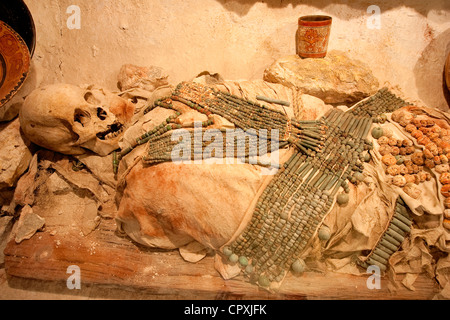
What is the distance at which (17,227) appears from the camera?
6.96 ft

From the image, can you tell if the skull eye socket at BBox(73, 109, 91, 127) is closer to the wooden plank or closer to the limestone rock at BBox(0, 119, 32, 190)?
→ the limestone rock at BBox(0, 119, 32, 190)

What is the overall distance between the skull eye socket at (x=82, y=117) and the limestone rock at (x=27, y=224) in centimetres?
73

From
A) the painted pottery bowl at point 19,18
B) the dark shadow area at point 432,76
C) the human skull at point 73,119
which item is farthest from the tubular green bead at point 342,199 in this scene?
the painted pottery bowl at point 19,18

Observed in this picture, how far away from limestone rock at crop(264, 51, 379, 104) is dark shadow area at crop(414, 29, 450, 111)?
2.45 ft

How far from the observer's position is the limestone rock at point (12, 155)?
222 centimetres

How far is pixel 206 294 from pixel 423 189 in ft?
4.76

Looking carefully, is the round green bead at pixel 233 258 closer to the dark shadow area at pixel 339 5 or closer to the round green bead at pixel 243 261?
the round green bead at pixel 243 261

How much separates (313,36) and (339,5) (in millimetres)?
618

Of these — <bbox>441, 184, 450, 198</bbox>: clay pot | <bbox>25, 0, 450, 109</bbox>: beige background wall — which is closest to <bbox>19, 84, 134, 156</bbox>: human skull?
<bbox>25, 0, 450, 109</bbox>: beige background wall

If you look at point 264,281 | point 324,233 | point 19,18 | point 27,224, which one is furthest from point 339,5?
point 27,224

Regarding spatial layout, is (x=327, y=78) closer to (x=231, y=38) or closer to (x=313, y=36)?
(x=313, y=36)

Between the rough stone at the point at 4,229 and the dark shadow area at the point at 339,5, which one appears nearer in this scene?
the rough stone at the point at 4,229

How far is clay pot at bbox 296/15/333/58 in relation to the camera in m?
2.69
